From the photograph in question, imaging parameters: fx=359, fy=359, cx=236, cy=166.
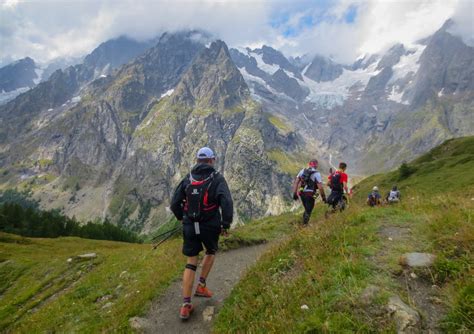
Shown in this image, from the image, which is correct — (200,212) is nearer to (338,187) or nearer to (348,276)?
(348,276)

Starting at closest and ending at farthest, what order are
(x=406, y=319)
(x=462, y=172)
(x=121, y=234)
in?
(x=406, y=319) < (x=462, y=172) < (x=121, y=234)

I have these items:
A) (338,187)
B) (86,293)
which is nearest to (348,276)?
(86,293)

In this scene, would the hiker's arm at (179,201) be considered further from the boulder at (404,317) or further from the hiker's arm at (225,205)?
the boulder at (404,317)

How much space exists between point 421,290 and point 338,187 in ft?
49.3

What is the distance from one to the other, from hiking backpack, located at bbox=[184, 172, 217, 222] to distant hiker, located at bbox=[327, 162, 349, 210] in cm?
1362

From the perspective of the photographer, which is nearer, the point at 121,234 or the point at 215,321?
the point at 215,321

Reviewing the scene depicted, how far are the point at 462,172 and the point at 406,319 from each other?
81.5m

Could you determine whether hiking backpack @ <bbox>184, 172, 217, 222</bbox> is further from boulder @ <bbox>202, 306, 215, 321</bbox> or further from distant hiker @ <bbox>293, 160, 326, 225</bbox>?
distant hiker @ <bbox>293, 160, 326, 225</bbox>

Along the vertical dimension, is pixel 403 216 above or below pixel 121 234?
above

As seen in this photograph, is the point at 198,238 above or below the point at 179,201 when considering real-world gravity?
below

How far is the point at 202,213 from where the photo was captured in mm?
10594

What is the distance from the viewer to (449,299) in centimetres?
688

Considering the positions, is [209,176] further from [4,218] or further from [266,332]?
[4,218]

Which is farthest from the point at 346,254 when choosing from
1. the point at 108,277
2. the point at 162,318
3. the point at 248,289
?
the point at 108,277
